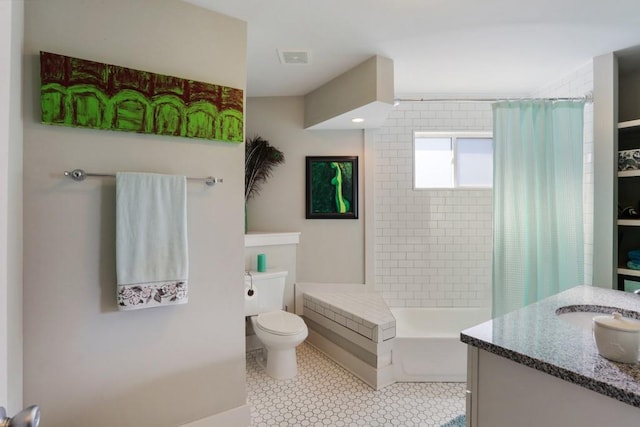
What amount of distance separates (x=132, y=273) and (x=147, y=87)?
922 millimetres

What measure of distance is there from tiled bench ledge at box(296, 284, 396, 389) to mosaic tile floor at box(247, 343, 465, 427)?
0.11 meters

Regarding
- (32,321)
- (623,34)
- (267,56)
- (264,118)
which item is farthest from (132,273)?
(623,34)

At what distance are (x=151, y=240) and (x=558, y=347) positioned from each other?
5.59 feet

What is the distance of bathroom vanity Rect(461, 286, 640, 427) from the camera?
78 cm

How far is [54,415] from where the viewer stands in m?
1.44

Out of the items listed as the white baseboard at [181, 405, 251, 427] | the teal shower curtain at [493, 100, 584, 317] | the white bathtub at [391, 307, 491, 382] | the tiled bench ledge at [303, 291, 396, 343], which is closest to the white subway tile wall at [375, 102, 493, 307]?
the tiled bench ledge at [303, 291, 396, 343]

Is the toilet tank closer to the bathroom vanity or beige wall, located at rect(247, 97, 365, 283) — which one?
beige wall, located at rect(247, 97, 365, 283)

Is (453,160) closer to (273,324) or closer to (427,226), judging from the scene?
(427,226)

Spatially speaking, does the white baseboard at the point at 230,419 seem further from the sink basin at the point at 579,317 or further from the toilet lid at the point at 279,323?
the sink basin at the point at 579,317

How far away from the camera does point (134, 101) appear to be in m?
1.56

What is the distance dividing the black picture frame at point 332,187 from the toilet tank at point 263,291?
0.75 meters

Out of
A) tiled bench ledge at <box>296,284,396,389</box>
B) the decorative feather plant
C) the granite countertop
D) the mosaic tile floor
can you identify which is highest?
the decorative feather plant

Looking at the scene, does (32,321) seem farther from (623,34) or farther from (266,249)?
(623,34)

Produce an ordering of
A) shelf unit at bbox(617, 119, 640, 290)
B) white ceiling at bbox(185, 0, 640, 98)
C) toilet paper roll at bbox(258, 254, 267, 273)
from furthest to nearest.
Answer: toilet paper roll at bbox(258, 254, 267, 273)
shelf unit at bbox(617, 119, 640, 290)
white ceiling at bbox(185, 0, 640, 98)
